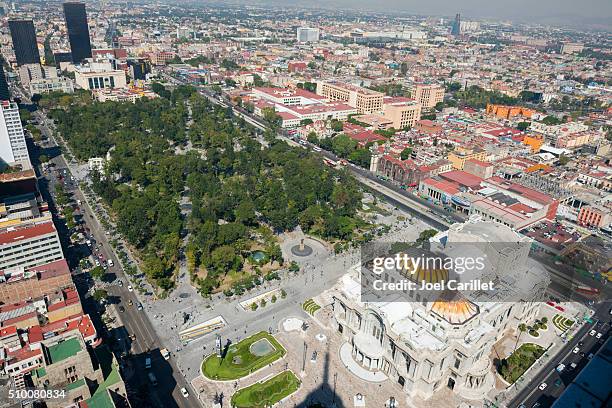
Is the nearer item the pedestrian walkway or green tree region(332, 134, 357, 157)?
the pedestrian walkway

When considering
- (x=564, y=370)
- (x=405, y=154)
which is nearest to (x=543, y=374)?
(x=564, y=370)

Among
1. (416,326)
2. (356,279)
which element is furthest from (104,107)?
(416,326)

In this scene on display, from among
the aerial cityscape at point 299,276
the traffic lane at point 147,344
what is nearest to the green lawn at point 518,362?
the aerial cityscape at point 299,276

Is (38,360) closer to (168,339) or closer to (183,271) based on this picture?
(168,339)

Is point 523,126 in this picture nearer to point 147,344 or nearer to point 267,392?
point 267,392

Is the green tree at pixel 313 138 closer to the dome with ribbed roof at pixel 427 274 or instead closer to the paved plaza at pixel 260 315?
the paved plaza at pixel 260 315

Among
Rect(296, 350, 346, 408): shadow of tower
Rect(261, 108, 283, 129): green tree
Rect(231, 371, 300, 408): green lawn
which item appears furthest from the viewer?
Rect(261, 108, 283, 129): green tree

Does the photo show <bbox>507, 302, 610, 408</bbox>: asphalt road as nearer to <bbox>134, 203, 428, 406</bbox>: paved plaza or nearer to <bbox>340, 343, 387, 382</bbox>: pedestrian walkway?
<bbox>340, 343, 387, 382</bbox>: pedestrian walkway

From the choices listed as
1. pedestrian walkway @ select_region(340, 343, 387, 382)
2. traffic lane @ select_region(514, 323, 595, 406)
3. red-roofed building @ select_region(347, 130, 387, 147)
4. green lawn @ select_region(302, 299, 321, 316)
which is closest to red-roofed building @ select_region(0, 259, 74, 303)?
green lawn @ select_region(302, 299, 321, 316)
